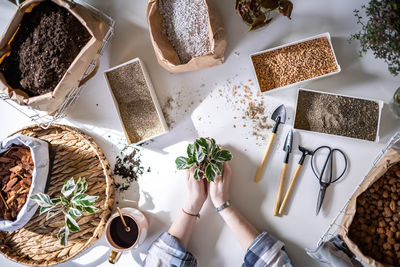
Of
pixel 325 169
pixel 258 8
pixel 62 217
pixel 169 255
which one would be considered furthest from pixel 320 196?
pixel 62 217

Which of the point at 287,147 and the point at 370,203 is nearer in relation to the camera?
the point at 370,203

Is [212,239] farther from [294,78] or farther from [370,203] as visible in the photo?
[294,78]

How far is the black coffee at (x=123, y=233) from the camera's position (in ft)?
4.14

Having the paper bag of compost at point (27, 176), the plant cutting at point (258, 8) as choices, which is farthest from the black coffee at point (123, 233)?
the plant cutting at point (258, 8)

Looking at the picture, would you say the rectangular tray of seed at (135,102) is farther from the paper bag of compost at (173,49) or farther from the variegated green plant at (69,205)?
the variegated green plant at (69,205)

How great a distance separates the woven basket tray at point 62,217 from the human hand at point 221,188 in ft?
1.54

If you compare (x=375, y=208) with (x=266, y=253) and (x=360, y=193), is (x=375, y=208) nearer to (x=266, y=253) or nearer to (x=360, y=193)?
(x=360, y=193)

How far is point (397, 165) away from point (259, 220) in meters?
0.61

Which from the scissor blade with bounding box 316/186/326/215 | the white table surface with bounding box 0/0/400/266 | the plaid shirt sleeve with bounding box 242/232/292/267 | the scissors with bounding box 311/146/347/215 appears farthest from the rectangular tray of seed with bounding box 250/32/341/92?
the plaid shirt sleeve with bounding box 242/232/292/267

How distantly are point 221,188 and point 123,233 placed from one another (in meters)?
0.46

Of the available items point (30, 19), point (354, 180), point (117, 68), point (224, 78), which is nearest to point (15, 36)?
point (30, 19)

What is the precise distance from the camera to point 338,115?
1291mm

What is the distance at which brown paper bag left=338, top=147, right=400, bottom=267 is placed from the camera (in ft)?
3.56

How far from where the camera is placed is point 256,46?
53.5 inches
